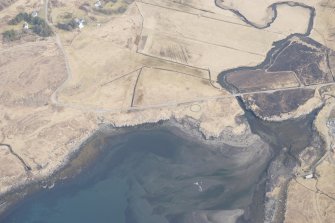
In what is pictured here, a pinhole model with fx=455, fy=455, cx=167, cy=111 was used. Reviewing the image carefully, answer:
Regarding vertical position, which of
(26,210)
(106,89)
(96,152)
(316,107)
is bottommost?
(26,210)

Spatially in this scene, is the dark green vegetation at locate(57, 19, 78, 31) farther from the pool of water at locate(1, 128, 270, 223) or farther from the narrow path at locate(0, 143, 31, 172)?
the narrow path at locate(0, 143, 31, 172)

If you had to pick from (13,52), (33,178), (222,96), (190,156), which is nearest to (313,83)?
(222,96)

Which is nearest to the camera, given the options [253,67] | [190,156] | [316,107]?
[190,156]

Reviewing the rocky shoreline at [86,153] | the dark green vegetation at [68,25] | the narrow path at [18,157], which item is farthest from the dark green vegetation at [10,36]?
the rocky shoreline at [86,153]

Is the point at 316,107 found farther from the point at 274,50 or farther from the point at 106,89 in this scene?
the point at 106,89

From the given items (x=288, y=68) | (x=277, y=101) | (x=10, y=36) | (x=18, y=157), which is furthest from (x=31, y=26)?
(x=288, y=68)

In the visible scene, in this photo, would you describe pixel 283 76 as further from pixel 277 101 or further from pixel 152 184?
pixel 152 184

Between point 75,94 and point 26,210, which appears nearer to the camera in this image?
point 26,210
